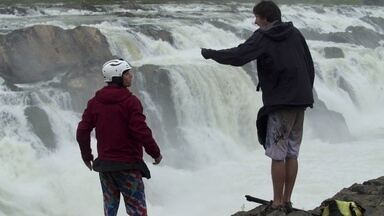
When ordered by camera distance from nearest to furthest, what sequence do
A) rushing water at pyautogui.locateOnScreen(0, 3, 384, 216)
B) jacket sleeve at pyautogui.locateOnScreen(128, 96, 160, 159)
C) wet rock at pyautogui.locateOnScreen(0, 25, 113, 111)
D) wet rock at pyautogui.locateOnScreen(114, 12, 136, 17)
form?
jacket sleeve at pyautogui.locateOnScreen(128, 96, 160, 159), rushing water at pyautogui.locateOnScreen(0, 3, 384, 216), wet rock at pyautogui.locateOnScreen(0, 25, 113, 111), wet rock at pyautogui.locateOnScreen(114, 12, 136, 17)

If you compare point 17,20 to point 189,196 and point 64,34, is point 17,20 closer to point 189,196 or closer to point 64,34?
point 64,34

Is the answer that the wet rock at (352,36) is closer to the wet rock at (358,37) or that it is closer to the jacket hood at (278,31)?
the wet rock at (358,37)

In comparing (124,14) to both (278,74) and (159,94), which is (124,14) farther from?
(278,74)

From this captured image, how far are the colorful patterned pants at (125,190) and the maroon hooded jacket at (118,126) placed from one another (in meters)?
0.14

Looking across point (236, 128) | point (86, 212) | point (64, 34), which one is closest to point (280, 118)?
point (86, 212)

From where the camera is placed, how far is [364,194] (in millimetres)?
5363

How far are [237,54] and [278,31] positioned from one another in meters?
0.36

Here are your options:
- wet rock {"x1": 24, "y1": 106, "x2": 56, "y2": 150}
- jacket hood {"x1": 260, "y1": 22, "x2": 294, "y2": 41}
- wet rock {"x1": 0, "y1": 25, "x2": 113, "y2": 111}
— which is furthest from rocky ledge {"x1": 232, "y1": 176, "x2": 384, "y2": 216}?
wet rock {"x1": 0, "y1": 25, "x2": 113, "y2": 111}

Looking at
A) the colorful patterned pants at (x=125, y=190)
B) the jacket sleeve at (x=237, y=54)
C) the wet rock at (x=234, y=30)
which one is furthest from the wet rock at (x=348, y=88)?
the colorful patterned pants at (x=125, y=190)

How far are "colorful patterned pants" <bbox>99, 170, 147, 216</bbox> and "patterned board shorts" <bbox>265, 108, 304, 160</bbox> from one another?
101 cm

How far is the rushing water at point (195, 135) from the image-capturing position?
33.6 feet

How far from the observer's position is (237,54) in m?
4.02

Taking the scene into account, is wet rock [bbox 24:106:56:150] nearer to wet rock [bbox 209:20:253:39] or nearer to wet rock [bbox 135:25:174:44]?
wet rock [bbox 135:25:174:44]

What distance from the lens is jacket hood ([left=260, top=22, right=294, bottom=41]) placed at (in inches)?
161
